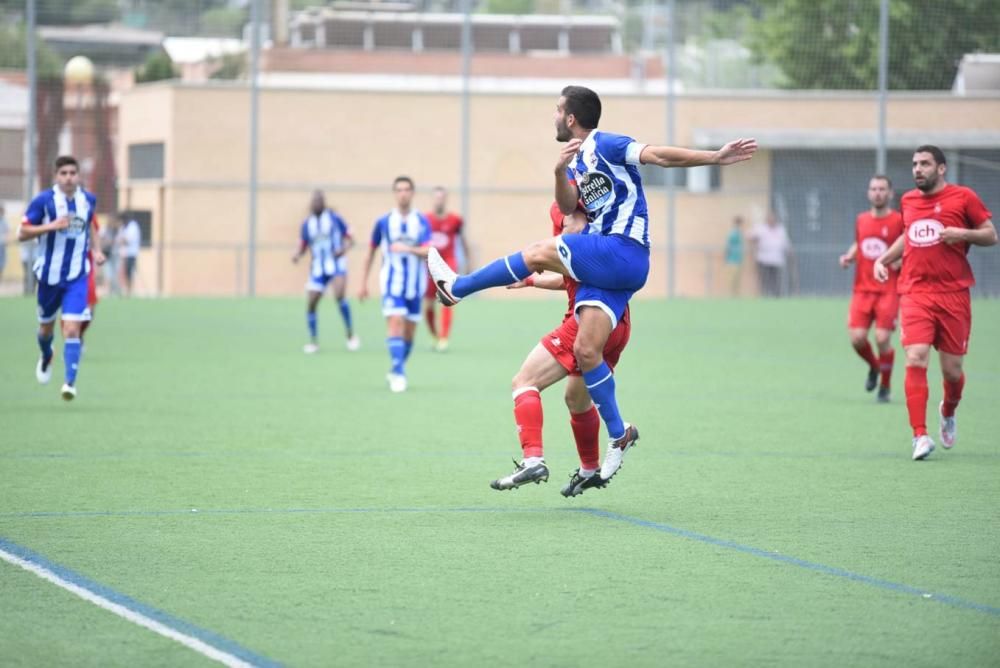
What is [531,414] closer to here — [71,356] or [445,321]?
[71,356]

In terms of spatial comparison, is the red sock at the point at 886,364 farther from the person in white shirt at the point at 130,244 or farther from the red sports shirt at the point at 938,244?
the person in white shirt at the point at 130,244

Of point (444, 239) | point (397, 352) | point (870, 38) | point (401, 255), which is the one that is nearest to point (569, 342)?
point (397, 352)

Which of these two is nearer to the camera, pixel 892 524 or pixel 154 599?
pixel 154 599

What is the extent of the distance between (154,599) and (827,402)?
33.0 feet

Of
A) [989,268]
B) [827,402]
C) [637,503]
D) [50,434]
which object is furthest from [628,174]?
[989,268]

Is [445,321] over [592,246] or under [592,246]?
under

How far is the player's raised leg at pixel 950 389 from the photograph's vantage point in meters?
11.2

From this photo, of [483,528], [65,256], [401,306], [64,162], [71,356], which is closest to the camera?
[483,528]

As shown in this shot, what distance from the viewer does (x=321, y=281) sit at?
22609 millimetres

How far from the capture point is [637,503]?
29.5ft

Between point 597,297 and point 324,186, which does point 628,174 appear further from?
point 324,186

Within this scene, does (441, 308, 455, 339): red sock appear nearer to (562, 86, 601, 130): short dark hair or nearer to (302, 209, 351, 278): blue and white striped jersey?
(302, 209, 351, 278): blue and white striped jersey

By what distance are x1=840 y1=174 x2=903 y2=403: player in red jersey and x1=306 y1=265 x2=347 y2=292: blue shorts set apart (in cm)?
892

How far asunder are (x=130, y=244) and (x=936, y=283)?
29.3 meters
